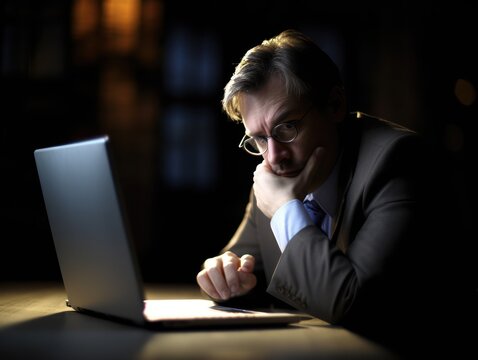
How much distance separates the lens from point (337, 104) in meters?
1.50

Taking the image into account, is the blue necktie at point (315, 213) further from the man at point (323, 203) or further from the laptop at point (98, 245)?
the laptop at point (98, 245)

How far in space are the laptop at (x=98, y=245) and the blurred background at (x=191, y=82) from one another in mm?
2968

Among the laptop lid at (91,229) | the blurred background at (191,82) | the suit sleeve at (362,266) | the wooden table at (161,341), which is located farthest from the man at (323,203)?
the blurred background at (191,82)

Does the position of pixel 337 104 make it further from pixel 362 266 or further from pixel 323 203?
pixel 362 266

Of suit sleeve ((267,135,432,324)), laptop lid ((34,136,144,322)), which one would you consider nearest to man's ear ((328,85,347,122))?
suit sleeve ((267,135,432,324))

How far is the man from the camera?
1.08 m

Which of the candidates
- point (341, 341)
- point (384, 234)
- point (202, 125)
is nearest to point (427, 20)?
point (202, 125)

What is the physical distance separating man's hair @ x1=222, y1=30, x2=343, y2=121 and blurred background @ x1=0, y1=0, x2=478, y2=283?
2749 mm

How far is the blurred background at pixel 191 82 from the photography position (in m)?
4.10

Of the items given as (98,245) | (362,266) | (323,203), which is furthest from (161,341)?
(323,203)

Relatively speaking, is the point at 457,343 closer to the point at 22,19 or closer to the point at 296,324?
the point at 296,324

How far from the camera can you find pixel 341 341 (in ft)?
2.83

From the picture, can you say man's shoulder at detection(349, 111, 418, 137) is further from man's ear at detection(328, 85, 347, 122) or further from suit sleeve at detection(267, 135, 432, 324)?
suit sleeve at detection(267, 135, 432, 324)

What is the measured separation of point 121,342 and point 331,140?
81 cm
